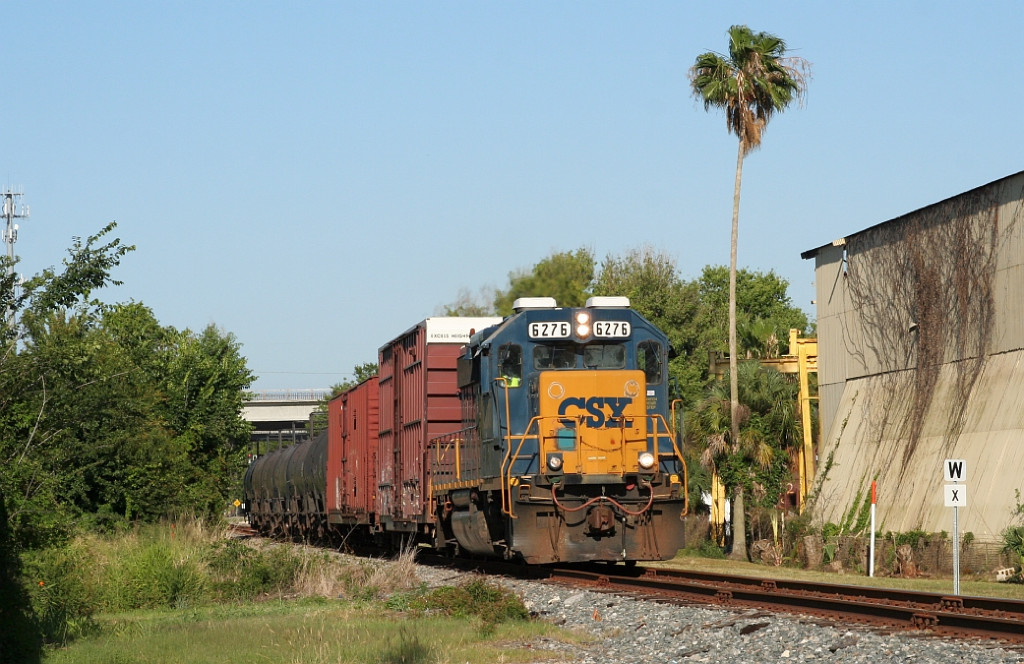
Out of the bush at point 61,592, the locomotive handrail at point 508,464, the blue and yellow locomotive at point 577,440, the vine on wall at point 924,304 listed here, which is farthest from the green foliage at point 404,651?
the vine on wall at point 924,304

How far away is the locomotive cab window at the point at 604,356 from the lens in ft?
65.8

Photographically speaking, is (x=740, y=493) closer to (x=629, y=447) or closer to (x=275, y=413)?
(x=629, y=447)

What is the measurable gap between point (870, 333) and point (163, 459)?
58.8 feet

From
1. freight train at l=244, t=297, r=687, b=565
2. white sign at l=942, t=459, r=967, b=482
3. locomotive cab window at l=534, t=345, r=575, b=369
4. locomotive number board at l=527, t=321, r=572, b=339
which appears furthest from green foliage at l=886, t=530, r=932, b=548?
locomotive number board at l=527, t=321, r=572, b=339

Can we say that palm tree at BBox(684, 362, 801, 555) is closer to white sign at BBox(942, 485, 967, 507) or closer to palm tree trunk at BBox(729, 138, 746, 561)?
palm tree trunk at BBox(729, 138, 746, 561)

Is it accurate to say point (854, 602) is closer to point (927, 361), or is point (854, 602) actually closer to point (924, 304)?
point (927, 361)

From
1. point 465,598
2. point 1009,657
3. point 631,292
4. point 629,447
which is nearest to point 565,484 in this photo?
point 629,447

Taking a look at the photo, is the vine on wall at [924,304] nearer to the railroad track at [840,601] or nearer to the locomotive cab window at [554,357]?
the railroad track at [840,601]

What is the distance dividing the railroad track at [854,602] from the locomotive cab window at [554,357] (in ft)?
10.8

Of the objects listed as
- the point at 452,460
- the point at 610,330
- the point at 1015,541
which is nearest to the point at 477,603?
the point at 610,330

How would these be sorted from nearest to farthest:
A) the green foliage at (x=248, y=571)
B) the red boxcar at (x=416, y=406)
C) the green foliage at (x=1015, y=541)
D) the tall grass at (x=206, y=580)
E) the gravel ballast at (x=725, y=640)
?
the gravel ballast at (x=725, y=640), the tall grass at (x=206, y=580), the green foliage at (x=248, y=571), the green foliage at (x=1015, y=541), the red boxcar at (x=416, y=406)

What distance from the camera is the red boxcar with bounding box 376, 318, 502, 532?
23516 mm

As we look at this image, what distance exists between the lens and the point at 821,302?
34.8 m

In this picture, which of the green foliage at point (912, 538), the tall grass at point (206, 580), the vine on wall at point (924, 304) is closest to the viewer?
the tall grass at point (206, 580)
